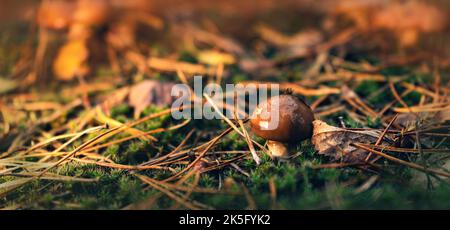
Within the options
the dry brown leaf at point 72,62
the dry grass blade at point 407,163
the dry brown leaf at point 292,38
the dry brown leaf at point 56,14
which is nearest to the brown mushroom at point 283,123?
the dry grass blade at point 407,163

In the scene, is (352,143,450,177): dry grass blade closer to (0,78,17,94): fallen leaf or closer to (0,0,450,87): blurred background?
(0,0,450,87): blurred background

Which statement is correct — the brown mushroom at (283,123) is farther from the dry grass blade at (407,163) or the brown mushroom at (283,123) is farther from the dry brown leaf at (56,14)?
the dry brown leaf at (56,14)

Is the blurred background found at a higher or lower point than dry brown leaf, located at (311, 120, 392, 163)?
higher

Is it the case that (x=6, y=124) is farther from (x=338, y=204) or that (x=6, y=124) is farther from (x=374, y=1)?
(x=374, y=1)

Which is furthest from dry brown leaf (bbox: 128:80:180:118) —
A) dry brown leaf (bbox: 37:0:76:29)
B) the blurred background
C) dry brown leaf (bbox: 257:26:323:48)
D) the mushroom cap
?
dry brown leaf (bbox: 257:26:323:48)

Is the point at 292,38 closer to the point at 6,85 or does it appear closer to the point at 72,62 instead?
the point at 72,62

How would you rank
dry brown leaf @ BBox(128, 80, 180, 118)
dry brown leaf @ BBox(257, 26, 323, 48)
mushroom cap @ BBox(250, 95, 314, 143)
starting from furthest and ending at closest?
dry brown leaf @ BBox(257, 26, 323, 48), dry brown leaf @ BBox(128, 80, 180, 118), mushroom cap @ BBox(250, 95, 314, 143)
